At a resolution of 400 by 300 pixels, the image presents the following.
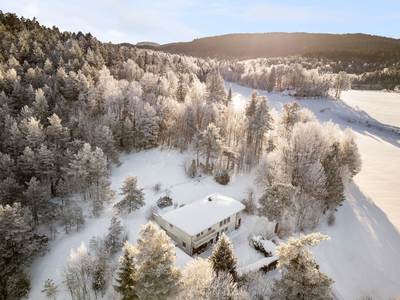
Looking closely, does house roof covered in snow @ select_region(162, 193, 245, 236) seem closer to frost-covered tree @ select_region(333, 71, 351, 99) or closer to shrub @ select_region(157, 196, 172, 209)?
shrub @ select_region(157, 196, 172, 209)

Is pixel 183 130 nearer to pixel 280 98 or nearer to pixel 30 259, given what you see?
pixel 30 259

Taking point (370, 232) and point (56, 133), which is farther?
point (56, 133)

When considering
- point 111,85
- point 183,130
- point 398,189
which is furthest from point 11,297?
point 398,189

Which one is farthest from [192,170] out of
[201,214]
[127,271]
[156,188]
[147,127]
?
[127,271]

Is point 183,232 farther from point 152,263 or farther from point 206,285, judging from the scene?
point 206,285

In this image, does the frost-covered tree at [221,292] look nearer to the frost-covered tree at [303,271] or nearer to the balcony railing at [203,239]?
the frost-covered tree at [303,271]

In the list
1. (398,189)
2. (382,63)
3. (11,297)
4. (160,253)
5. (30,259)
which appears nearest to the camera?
(160,253)

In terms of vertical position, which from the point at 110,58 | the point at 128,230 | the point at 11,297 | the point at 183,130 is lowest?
the point at 11,297
